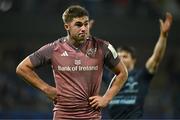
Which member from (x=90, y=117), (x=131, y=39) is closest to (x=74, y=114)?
(x=90, y=117)

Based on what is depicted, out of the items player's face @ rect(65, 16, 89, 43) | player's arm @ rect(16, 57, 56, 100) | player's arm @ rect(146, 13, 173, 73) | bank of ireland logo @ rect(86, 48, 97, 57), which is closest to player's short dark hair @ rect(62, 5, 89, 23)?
player's face @ rect(65, 16, 89, 43)

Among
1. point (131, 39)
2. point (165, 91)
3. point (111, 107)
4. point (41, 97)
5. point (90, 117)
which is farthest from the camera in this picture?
point (131, 39)

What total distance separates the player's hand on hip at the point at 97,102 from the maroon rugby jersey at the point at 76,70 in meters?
0.05

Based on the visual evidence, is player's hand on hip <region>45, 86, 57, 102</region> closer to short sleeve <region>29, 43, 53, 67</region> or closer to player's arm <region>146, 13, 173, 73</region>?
short sleeve <region>29, 43, 53, 67</region>

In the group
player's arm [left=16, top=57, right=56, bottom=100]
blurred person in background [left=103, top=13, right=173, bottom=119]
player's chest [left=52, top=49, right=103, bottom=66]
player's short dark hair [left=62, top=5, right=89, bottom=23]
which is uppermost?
player's short dark hair [left=62, top=5, right=89, bottom=23]

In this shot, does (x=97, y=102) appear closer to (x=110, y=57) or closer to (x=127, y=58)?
(x=110, y=57)

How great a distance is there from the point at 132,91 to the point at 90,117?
168cm

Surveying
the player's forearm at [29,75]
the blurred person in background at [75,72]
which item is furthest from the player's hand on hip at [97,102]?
the player's forearm at [29,75]

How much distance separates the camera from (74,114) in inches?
224

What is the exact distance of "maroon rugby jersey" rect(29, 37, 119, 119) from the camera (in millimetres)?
5664

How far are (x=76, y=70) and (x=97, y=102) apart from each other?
1.07 ft

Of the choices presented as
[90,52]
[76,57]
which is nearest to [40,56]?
[76,57]

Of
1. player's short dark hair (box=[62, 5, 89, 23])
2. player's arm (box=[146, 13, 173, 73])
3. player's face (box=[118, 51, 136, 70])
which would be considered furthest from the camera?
player's face (box=[118, 51, 136, 70])

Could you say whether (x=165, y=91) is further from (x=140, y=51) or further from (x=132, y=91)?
(x=132, y=91)
